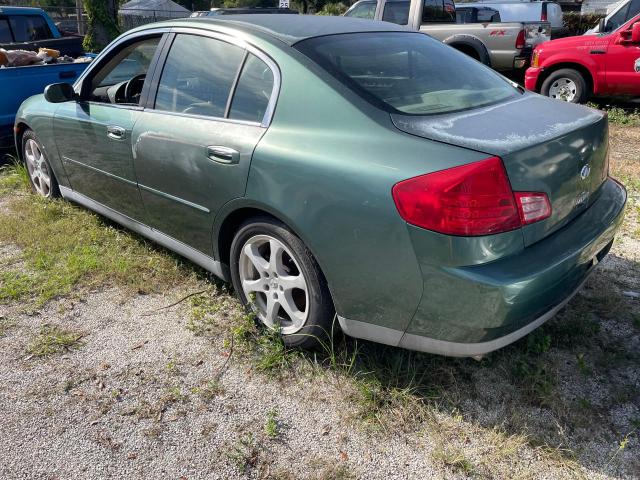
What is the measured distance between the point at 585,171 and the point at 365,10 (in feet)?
28.2

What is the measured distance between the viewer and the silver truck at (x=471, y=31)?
974cm

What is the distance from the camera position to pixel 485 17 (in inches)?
454

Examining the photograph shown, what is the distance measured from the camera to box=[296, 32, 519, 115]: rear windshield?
2512mm

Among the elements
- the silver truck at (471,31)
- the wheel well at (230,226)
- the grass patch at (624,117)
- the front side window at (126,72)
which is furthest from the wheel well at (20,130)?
the grass patch at (624,117)

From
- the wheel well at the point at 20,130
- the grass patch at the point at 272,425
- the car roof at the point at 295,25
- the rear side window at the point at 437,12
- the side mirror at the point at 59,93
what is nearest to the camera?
the grass patch at the point at 272,425

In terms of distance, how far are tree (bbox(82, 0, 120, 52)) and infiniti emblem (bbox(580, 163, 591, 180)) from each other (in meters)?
17.1

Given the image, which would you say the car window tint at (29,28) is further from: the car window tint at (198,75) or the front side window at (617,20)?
the front side window at (617,20)

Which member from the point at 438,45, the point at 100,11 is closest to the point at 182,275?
the point at 438,45

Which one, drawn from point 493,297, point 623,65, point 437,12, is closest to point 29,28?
point 437,12

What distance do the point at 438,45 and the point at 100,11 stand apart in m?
16.5

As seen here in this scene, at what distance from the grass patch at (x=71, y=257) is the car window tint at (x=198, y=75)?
1118mm

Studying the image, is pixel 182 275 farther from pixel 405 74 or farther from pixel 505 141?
pixel 505 141

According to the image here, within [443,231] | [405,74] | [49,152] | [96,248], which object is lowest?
[96,248]

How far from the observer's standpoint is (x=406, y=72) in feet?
9.06
